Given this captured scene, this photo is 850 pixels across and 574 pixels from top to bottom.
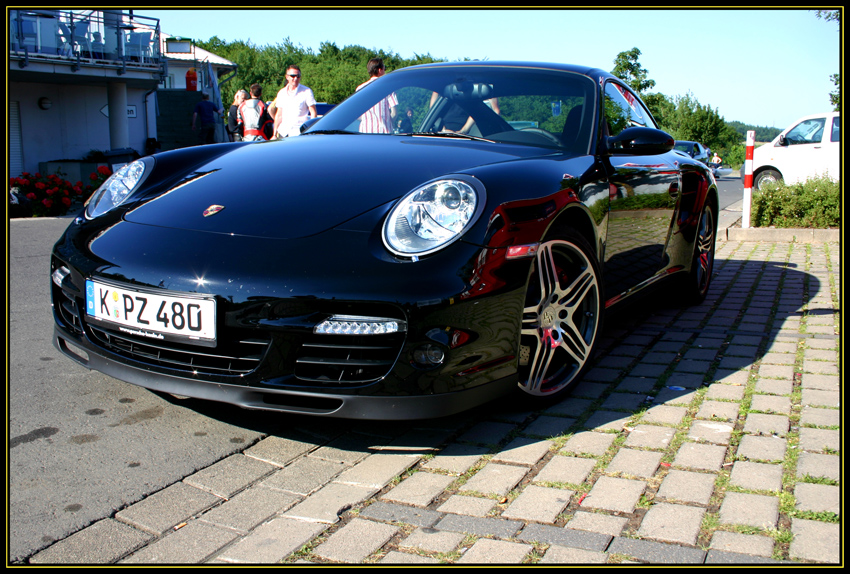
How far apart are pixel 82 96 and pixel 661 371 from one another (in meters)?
22.3

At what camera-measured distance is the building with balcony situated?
57.5 feet

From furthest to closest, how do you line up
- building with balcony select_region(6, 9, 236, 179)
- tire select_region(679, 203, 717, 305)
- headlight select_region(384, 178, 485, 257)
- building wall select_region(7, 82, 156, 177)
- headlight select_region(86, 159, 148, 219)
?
1. building wall select_region(7, 82, 156, 177)
2. building with balcony select_region(6, 9, 236, 179)
3. tire select_region(679, 203, 717, 305)
4. headlight select_region(86, 159, 148, 219)
5. headlight select_region(384, 178, 485, 257)

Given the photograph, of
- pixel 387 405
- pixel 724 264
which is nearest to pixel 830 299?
pixel 724 264

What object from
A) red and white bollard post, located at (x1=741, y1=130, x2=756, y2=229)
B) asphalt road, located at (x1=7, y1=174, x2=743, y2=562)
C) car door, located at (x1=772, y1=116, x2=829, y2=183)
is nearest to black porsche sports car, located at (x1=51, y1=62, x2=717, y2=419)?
asphalt road, located at (x1=7, y1=174, x2=743, y2=562)

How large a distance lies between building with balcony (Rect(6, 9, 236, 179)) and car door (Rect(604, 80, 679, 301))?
1662 cm

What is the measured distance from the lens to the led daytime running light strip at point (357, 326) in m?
2.20

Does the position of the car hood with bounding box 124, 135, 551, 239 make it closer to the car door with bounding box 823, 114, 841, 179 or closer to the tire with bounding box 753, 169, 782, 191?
the car door with bounding box 823, 114, 841, 179

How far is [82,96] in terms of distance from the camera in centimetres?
2180

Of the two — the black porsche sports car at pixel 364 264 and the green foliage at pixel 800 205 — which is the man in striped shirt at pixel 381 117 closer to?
the black porsche sports car at pixel 364 264

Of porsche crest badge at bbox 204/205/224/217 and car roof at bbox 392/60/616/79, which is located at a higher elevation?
car roof at bbox 392/60/616/79

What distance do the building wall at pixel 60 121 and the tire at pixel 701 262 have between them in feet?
61.6

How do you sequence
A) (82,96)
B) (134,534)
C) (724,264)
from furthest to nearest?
(82,96), (724,264), (134,534)

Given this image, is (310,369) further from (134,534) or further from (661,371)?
(661,371)

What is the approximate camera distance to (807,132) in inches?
548
